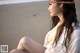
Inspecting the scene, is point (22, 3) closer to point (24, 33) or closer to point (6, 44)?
point (24, 33)

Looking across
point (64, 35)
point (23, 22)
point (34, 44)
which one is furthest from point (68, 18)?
point (23, 22)

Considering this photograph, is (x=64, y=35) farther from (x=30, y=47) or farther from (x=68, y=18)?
(x=30, y=47)

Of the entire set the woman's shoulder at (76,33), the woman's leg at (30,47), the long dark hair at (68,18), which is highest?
the long dark hair at (68,18)

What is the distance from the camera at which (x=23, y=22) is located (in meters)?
2.10

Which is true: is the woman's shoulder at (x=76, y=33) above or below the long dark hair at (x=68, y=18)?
below

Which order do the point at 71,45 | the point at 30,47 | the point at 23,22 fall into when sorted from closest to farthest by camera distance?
the point at 71,45, the point at 30,47, the point at 23,22

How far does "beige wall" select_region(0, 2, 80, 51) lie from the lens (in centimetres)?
203

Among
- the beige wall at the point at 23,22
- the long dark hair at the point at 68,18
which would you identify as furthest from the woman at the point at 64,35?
the beige wall at the point at 23,22

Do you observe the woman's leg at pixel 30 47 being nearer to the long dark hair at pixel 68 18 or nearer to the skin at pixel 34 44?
the skin at pixel 34 44

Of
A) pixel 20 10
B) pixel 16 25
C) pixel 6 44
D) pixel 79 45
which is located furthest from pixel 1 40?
pixel 79 45

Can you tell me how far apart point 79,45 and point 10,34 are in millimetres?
1174

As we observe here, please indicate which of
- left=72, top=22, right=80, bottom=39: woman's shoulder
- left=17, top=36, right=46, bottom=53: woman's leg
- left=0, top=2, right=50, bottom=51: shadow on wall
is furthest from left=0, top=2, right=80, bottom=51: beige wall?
left=72, top=22, right=80, bottom=39: woman's shoulder

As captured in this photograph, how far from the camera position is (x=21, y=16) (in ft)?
6.93

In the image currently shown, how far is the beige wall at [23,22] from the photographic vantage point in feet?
6.64
